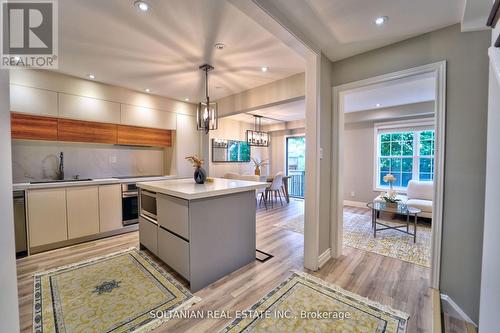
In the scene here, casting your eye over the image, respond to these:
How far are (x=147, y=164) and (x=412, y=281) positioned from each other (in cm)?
466

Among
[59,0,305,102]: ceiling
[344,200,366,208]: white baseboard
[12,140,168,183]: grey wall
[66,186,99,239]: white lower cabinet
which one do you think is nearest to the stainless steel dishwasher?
[66,186,99,239]: white lower cabinet

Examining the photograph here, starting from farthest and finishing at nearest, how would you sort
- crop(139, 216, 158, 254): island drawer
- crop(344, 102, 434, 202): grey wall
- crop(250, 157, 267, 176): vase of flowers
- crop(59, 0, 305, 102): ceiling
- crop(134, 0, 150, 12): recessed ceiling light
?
1. crop(250, 157, 267, 176): vase of flowers
2. crop(344, 102, 434, 202): grey wall
3. crop(139, 216, 158, 254): island drawer
4. crop(59, 0, 305, 102): ceiling
5. crop(134, 0, 150, 12): recessed ceiling light

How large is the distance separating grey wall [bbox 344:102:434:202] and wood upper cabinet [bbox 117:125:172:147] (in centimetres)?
458

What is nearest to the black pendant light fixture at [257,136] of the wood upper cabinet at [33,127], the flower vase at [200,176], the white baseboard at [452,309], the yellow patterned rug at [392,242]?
the yellow patterned rug at [392,242]

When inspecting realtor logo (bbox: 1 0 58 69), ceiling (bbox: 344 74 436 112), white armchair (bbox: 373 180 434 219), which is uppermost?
ceiling (bbox: 344 74 436 112)

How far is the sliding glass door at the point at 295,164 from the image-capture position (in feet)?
24.2

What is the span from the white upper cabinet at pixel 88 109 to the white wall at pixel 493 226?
4338 millimetres

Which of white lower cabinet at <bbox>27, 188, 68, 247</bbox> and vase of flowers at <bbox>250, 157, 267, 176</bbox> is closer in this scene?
white lower cabinet at <bbox>27, 188, 68, 247</bbox>

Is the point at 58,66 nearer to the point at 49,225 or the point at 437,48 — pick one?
the point at 49,225

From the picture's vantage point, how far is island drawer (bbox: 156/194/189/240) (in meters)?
2.04

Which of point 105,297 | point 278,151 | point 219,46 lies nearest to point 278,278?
point 105,297

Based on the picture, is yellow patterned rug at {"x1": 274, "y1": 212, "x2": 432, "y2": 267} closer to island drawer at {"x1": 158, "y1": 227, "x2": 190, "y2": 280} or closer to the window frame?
the window frame

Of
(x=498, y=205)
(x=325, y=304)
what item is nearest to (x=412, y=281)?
(x=325, y=304)

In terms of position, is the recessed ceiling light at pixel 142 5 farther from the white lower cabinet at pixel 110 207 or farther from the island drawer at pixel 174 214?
the white lower cabinet at pixel 110 207
